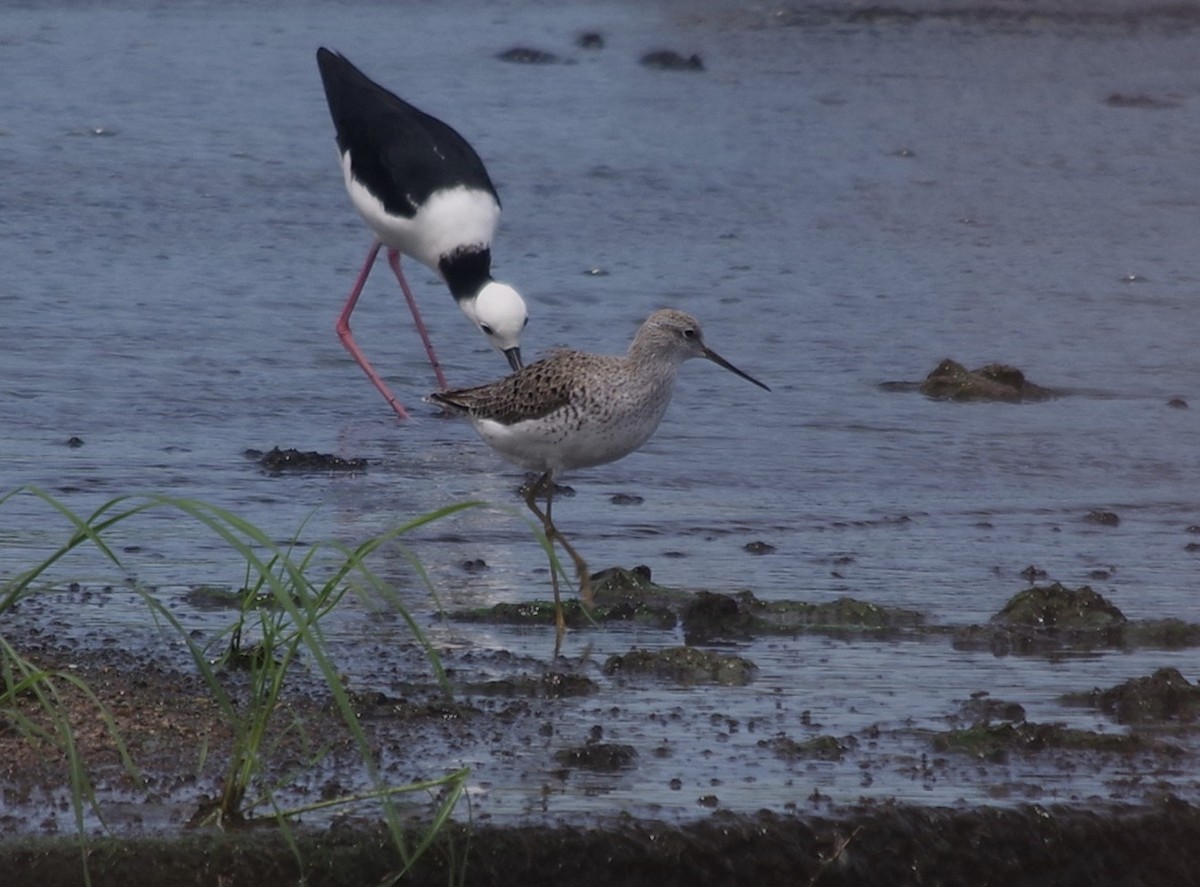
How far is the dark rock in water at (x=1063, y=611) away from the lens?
4.70 m

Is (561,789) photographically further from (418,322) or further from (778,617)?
(418,322)

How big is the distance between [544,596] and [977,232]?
627cm

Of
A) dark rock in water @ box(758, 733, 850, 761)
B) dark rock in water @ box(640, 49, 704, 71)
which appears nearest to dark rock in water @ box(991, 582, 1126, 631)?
dark rock in water @ box(758, 733, 850, 761)

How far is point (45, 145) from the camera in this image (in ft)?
38.7

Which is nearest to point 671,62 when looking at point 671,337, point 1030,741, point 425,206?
point 425,206

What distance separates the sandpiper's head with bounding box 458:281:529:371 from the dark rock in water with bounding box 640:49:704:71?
8468mm

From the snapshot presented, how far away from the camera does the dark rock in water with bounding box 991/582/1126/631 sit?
4703mm

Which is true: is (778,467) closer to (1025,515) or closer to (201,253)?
(1025,515)

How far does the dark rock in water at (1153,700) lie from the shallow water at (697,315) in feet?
0.41

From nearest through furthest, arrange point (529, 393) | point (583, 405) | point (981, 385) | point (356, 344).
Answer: point (583, 405) → point (529, 393) → point (981, 385) → point (356, 344)

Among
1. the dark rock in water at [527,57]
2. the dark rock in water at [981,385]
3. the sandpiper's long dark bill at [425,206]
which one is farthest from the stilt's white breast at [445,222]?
the dark rock in water at [527,57]

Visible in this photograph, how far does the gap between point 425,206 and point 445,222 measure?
121mm

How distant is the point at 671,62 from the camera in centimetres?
1593

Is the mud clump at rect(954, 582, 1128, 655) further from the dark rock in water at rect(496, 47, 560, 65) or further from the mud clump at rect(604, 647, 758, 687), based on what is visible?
the dark rock in water at rect(496, 47, 560, 65)
